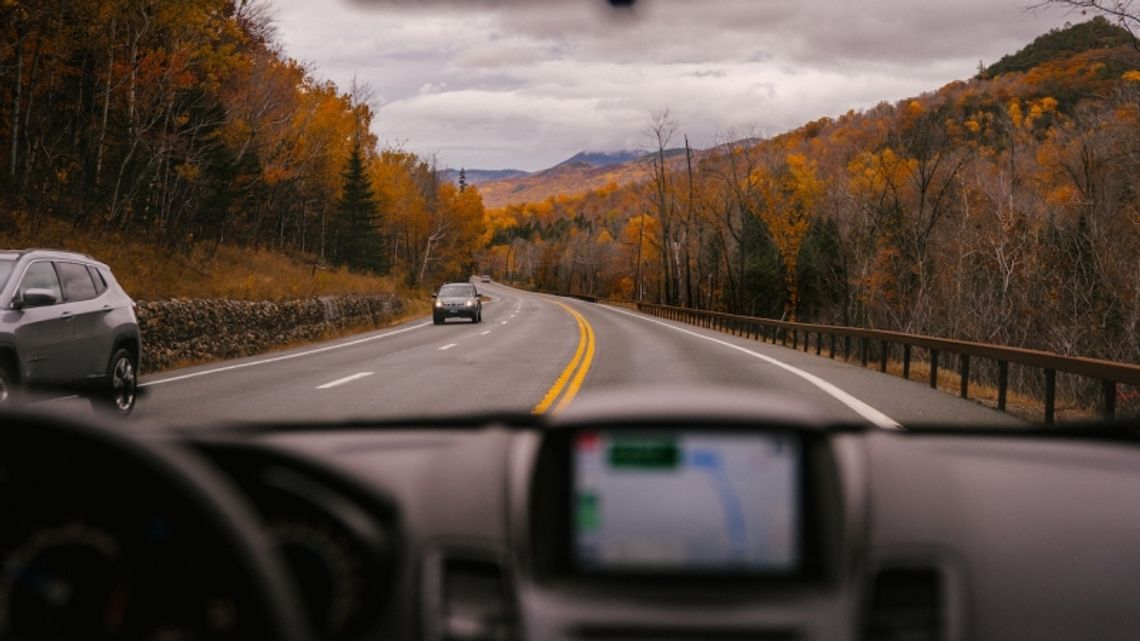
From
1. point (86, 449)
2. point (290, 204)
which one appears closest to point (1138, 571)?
point (86, 449)

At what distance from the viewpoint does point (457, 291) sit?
143 ft

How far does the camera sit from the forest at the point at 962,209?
3744 cm

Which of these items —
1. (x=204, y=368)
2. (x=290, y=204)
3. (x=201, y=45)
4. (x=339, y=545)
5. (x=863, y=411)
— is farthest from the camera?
(x=290, y=204)

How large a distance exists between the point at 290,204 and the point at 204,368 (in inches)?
2126

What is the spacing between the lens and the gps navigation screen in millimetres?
2590

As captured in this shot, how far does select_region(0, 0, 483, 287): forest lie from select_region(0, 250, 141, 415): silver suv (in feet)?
50.5

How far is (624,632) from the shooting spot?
2.50 m

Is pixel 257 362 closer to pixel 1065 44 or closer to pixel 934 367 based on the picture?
pixel 934 367

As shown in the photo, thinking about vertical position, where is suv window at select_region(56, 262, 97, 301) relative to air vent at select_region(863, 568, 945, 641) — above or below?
above

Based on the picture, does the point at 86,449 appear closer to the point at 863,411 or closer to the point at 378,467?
the point at 378,467

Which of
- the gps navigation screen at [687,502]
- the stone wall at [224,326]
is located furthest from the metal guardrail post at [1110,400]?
the stone wall at [224,326]

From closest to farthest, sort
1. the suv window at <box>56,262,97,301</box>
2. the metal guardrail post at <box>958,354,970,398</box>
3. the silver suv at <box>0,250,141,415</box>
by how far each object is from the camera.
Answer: the silver suv at <box>0,250,141,415</box> < the suv window at <box>56,262,97,301</box> < the metal guardrail post at <box>958,354,970,398</box>

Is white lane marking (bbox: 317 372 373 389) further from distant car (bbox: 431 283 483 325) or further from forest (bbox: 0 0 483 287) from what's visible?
distant car (bbox: 431 283 483 325)

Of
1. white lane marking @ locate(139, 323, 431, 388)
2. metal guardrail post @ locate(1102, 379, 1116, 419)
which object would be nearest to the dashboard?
metal guardrail post @ locate(1102, 379, 1116, 419)
